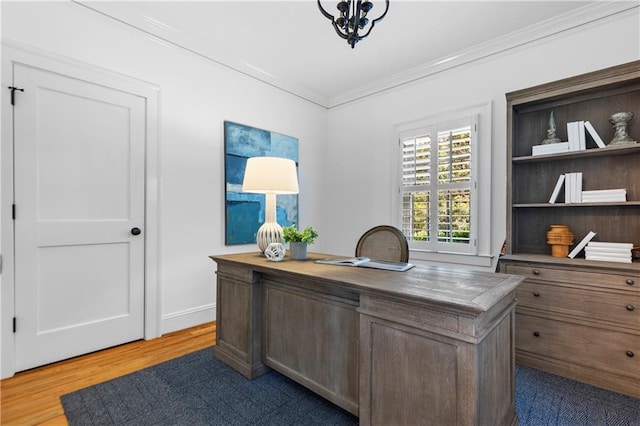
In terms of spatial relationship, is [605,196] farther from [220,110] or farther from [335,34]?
[220,110]

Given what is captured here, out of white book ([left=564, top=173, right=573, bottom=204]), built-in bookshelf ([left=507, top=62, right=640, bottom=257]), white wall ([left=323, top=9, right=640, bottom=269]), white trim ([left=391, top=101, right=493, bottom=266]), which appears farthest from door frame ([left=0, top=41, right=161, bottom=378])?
white book ([left=564, top=173, right=573, bottom=204])

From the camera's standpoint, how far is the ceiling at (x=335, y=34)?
2508 mm

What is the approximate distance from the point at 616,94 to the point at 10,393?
15.0 ft

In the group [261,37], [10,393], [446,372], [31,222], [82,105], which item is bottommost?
[10,393]

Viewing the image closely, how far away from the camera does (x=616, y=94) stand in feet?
7.55

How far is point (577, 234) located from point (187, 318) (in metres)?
3.49

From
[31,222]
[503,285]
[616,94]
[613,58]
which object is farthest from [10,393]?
[613,58]

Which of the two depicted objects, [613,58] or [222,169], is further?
[222,169]

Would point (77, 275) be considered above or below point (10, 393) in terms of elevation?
above

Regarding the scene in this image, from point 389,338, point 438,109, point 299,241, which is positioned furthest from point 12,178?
point 438,109

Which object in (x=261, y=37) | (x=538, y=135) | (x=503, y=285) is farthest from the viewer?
(x=261, y=37)

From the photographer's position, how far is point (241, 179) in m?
3.42

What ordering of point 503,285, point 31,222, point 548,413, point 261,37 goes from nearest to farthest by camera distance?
point 503,285 → point 548,413 → point 31,222 → point 261,37

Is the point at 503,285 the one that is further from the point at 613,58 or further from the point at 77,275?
the point at 77,275
